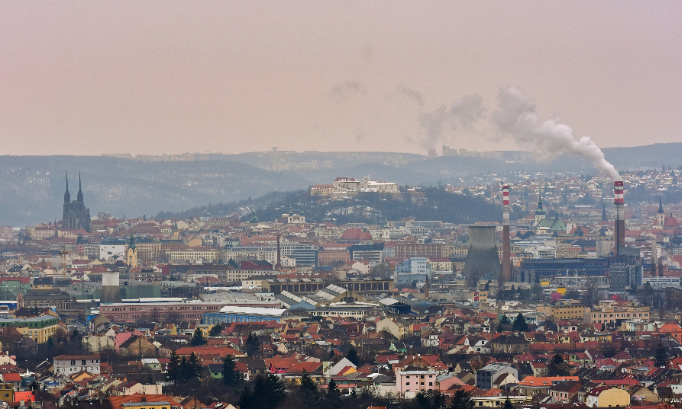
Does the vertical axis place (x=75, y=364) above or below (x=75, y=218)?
above

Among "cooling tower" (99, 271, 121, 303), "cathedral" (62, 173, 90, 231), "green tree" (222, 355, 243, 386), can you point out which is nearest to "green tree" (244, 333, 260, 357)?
"green tree" (222, 355, 243, 386)

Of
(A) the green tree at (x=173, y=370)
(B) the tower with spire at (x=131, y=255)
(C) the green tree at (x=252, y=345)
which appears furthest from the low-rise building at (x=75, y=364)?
(B) the tower with spire at (x=131, y=255)

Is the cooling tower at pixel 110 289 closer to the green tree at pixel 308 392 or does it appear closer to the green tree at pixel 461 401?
the green tree at pixel 308 392

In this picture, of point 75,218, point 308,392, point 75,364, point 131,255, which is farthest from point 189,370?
point 75,218

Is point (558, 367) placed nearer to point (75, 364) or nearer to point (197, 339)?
point (75, 364)

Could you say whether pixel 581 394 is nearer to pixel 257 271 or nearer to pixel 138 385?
pixel 138 385

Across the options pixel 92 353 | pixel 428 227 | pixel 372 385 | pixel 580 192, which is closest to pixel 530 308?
pixel 92 353
